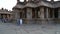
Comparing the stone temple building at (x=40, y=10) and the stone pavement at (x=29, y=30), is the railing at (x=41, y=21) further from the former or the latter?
the stone pavement at (x=29, y=30)

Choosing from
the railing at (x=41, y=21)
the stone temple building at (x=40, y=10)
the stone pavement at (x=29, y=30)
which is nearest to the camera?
the stone pavement at (x=29, y=30)

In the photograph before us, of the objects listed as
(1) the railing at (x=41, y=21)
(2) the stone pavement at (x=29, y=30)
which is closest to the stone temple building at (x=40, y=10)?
(1) the railing at (x=41, y=21)

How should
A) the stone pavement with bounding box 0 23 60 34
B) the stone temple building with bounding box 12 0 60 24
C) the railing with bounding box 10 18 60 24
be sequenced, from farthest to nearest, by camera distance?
the stone temple building with bounding box 12 0 60 24 → the railing with bounding box 10 18 60 24 → the stone pavement with bounding box 0 23 60 34

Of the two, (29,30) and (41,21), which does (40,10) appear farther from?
(29,30)

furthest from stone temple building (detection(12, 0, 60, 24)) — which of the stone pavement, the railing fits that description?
the stone pavement

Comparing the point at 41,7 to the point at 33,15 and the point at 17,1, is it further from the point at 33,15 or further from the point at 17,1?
the point at 17,1

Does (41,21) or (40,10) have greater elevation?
(40,10)

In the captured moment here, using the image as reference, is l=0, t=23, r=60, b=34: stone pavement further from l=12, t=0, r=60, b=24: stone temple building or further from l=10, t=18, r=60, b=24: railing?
l=12, t=0, r=60, b=24: stone temple building

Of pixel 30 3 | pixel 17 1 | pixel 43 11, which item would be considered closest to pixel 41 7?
pixel 43 11

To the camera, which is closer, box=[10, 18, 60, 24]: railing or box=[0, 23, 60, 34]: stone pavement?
box=[0, 23, 60, 34]: stone pavement

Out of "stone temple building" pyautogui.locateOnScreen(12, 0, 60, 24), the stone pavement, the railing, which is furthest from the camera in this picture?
"stone temple building" pyautogui.locateOnScreen(12, 0, 60, 24)

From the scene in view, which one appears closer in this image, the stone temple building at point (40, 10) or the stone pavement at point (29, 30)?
the stone pavement at point (29, 30)

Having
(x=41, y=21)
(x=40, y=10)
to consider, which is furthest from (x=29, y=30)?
(x=40, y=10)

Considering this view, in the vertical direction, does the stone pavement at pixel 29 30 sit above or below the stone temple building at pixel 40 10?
below
